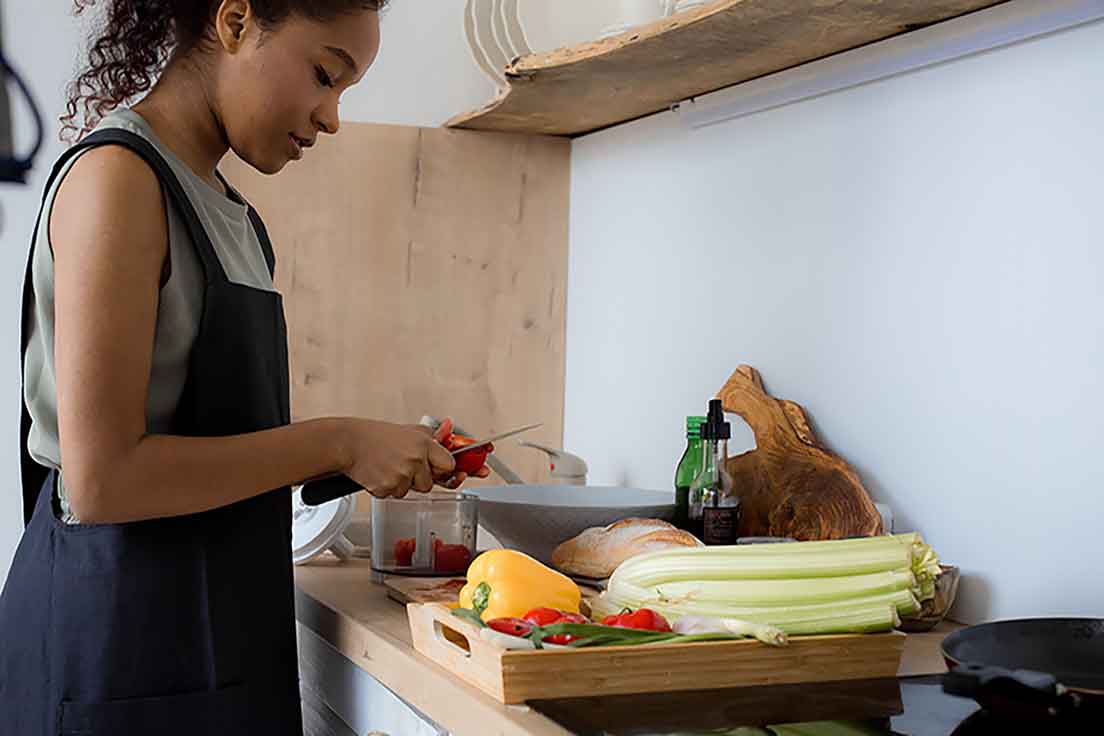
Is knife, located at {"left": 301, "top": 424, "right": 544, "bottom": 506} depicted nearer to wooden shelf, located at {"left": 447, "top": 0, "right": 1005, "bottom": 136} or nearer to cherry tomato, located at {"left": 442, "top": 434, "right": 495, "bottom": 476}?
cherry tomato, located at {"left": 442, "top": 434, "right": 495, "bottom": 476}

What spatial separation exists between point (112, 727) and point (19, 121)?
1.14m

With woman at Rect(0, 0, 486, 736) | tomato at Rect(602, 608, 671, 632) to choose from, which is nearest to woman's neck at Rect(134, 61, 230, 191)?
woman at Rect(0, 0, 486, 736)

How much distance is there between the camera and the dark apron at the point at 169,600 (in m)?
1.16

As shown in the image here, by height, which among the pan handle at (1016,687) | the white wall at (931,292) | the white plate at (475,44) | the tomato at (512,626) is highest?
the white plate at (475,44)

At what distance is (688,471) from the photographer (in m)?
1.68

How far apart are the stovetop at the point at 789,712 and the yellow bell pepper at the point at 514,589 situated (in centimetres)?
18

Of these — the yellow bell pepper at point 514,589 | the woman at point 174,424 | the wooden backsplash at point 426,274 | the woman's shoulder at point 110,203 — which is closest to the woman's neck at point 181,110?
the woman at point 174,424

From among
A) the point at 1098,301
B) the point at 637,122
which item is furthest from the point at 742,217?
the point at 1098,301

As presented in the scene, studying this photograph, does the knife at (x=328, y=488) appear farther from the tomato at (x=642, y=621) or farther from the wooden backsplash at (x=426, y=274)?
the wooden backsplash at (x=426, y=274)

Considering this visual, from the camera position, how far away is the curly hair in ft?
4.02

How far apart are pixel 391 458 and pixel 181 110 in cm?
38

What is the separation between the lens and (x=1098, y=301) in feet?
4.12

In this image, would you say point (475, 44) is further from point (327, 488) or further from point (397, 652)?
point (397, 652)

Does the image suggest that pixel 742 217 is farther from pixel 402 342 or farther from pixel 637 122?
pixel 402 342
